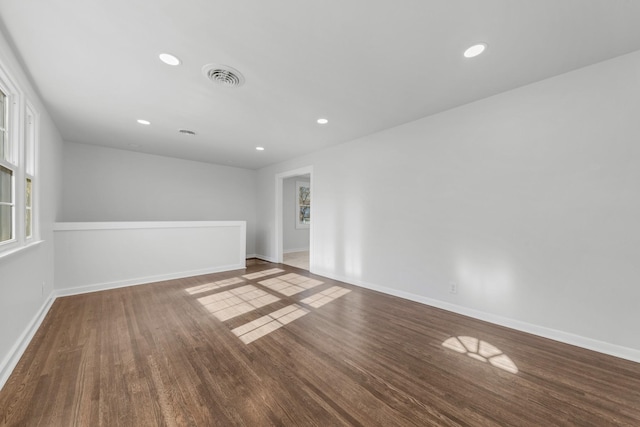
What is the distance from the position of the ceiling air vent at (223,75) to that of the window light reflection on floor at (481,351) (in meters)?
3.19

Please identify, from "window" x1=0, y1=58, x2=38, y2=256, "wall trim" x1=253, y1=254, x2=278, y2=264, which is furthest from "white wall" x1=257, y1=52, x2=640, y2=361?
"window" x1=0, y1=58, x2=38, y2=256

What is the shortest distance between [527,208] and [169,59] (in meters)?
3.67

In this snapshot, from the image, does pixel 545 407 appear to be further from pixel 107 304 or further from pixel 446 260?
pixel 107 304

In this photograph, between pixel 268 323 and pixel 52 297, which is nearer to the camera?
pixel 268 323

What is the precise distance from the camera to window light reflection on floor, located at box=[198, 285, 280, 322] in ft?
9.91

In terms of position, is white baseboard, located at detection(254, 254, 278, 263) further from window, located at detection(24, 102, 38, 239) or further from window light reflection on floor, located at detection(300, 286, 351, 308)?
window, located at detection(24, 102, 38, 239)

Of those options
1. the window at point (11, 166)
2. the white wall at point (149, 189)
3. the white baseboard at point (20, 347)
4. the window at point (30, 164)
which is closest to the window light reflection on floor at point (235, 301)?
the white baseboard at point (20, 347)

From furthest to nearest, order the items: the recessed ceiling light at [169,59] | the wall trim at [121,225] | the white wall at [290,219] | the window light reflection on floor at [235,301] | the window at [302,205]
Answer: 1. the window at [302,205]
2. the white wall at [290,219]
3. the wall trim at [121,225]
4. the window light reflection on floor at [235,301]
5. the recessed ceiling light at [169,59]

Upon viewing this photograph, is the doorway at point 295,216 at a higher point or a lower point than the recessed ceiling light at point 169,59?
lower

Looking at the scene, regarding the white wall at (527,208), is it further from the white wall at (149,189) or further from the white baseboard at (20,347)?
the white wall at (149,189)

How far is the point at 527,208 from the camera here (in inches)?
101

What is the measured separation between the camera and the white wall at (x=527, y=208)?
212 cm

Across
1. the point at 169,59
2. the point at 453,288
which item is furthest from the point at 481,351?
the point at 169,59

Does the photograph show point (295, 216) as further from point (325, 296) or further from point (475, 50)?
point (475, 50)
